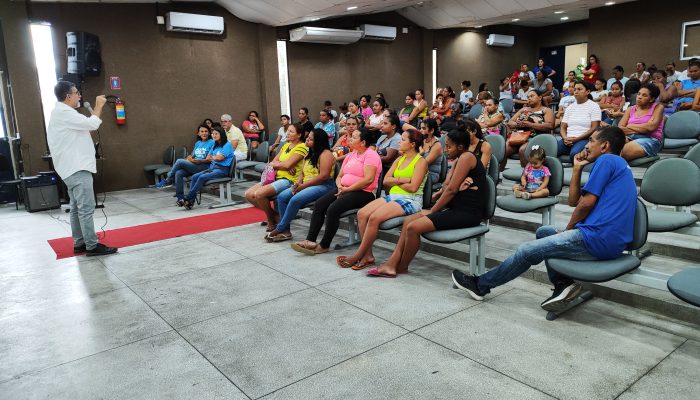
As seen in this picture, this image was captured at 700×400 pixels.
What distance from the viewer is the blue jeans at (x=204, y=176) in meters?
6.86

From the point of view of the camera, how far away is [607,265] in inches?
105

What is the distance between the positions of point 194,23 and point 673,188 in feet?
28.4

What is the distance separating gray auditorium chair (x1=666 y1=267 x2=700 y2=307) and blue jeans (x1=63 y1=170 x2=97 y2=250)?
4634 millimetres

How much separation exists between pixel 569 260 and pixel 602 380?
75 cm

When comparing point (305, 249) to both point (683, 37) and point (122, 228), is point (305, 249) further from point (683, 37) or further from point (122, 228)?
point (683, 37)

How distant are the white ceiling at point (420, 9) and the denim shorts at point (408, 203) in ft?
17.7

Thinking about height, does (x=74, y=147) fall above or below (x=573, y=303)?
above

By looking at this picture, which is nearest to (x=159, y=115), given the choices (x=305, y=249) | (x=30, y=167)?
(x=30, y=167)

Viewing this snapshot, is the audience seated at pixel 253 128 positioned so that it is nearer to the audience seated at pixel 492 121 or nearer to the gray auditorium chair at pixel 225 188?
the gray auditorium chair at pixel 225 188

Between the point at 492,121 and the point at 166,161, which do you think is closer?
the point at 492,121

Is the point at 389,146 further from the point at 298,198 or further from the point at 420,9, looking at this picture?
the point at 420,9

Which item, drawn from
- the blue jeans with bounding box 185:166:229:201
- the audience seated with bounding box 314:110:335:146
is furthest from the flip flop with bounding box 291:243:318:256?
the audience seated with bounding box 314:110:335:146

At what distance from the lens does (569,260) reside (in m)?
2.80

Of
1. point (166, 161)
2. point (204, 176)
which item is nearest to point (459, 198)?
point (204, 176)
